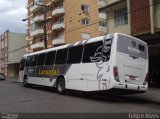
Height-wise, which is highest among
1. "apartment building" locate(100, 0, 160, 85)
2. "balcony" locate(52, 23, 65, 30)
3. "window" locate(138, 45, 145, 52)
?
"balcony" locate(52, 23, 65, 30)

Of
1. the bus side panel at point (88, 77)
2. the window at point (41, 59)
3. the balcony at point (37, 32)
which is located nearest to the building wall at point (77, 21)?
the balcony at point (37, 32)

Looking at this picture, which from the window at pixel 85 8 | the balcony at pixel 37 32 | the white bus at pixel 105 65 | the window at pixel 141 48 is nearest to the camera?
the white bus at pixel 105 65

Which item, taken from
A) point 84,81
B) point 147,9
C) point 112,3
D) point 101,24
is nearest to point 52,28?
point 101,24

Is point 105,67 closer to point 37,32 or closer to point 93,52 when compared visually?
point 93,52

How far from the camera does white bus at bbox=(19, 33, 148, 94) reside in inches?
613

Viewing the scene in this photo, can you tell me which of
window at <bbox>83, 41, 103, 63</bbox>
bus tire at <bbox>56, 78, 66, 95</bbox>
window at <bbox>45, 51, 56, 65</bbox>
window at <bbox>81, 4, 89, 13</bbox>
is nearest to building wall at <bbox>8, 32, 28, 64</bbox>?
window at <bbox>81, 4, 89, 13</bbox>

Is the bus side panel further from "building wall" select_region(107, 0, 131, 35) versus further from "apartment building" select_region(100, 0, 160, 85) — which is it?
"building wall" select_region(107, 0, 131, 35)

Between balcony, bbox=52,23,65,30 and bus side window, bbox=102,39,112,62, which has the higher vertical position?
balcony, bbox=52,23,65,30

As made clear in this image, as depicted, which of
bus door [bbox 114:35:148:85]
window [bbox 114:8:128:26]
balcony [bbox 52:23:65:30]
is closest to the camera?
bus door [bbox 114:35:148:85]

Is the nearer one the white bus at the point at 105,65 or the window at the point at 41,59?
the white bus at the point at 105,65

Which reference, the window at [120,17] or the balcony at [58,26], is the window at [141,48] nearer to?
the window at [120,17]

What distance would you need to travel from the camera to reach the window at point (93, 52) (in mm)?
16484

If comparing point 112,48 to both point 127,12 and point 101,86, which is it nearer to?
point 101,86

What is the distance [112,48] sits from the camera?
1557 centimetres
